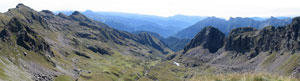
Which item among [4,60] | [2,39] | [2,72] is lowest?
[2,72]

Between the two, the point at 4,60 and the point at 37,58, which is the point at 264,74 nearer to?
the point at 4,60

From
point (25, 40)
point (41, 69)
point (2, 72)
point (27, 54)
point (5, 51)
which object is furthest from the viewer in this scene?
point (25, 40)

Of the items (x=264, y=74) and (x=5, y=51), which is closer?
(x=264, y=74)

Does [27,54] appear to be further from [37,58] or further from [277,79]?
[277,79]

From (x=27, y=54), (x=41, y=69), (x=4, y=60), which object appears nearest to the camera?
(x=4, y=60)

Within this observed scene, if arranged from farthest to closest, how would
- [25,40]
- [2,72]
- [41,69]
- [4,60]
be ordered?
1. [25,40]
2. [41,69]
3. [4,60]
4. [2,72]

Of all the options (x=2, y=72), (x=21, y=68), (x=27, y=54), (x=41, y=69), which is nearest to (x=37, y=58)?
(x=27, y=54)

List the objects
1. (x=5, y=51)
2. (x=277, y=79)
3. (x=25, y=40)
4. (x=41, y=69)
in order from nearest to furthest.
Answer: (x=277, y=79)
(x=5, y=51)
(x=41, y=69)
(x=25, y=40)

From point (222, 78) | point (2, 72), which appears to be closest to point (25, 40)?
point (2, 72)

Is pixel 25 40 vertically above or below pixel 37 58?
above
